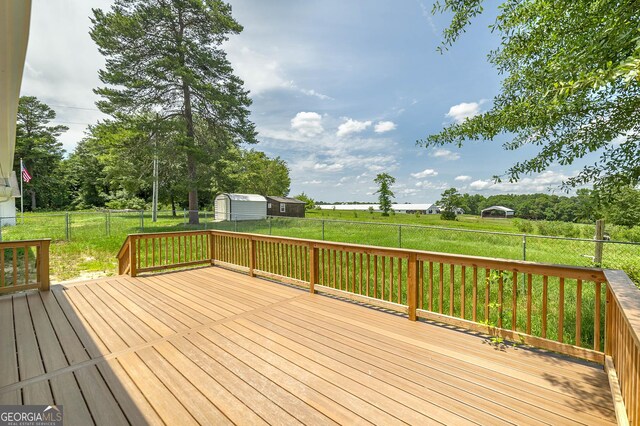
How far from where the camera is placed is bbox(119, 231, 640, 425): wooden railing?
73.6 inches

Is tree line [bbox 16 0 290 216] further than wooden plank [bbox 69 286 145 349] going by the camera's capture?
Yes

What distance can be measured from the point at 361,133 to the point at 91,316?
24131mm

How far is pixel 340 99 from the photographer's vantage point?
12.1 m

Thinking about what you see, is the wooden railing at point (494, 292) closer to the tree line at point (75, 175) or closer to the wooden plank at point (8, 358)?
the wooden plank at point (8, 358)

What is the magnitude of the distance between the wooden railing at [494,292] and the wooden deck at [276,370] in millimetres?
186

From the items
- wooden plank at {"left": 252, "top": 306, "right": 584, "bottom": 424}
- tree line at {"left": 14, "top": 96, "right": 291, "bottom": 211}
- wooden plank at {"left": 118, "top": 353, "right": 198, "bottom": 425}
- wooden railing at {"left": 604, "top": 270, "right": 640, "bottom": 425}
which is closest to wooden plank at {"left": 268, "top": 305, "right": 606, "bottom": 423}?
wooden plank at {"left": 252, "top": 306, "right": 584, "bottom": 424}

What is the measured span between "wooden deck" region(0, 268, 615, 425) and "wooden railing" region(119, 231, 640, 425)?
0.61ft

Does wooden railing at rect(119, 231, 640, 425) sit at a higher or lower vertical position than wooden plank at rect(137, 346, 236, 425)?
higher

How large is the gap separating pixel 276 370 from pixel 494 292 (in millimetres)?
4571

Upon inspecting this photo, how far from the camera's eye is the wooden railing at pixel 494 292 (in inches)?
73.6

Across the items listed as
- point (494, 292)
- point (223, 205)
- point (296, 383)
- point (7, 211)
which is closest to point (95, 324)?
point (296, 383)

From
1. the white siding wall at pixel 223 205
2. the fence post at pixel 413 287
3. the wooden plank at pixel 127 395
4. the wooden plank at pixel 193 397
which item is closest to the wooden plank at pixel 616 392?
the fence post at pixel 413 287

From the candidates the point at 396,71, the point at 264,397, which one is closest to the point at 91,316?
the point at 264,397

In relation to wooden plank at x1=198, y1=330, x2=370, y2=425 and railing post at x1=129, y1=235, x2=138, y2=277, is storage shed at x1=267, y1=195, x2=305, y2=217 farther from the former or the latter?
wooden plank at x1=198, y1=330, x2=370, y2=425
